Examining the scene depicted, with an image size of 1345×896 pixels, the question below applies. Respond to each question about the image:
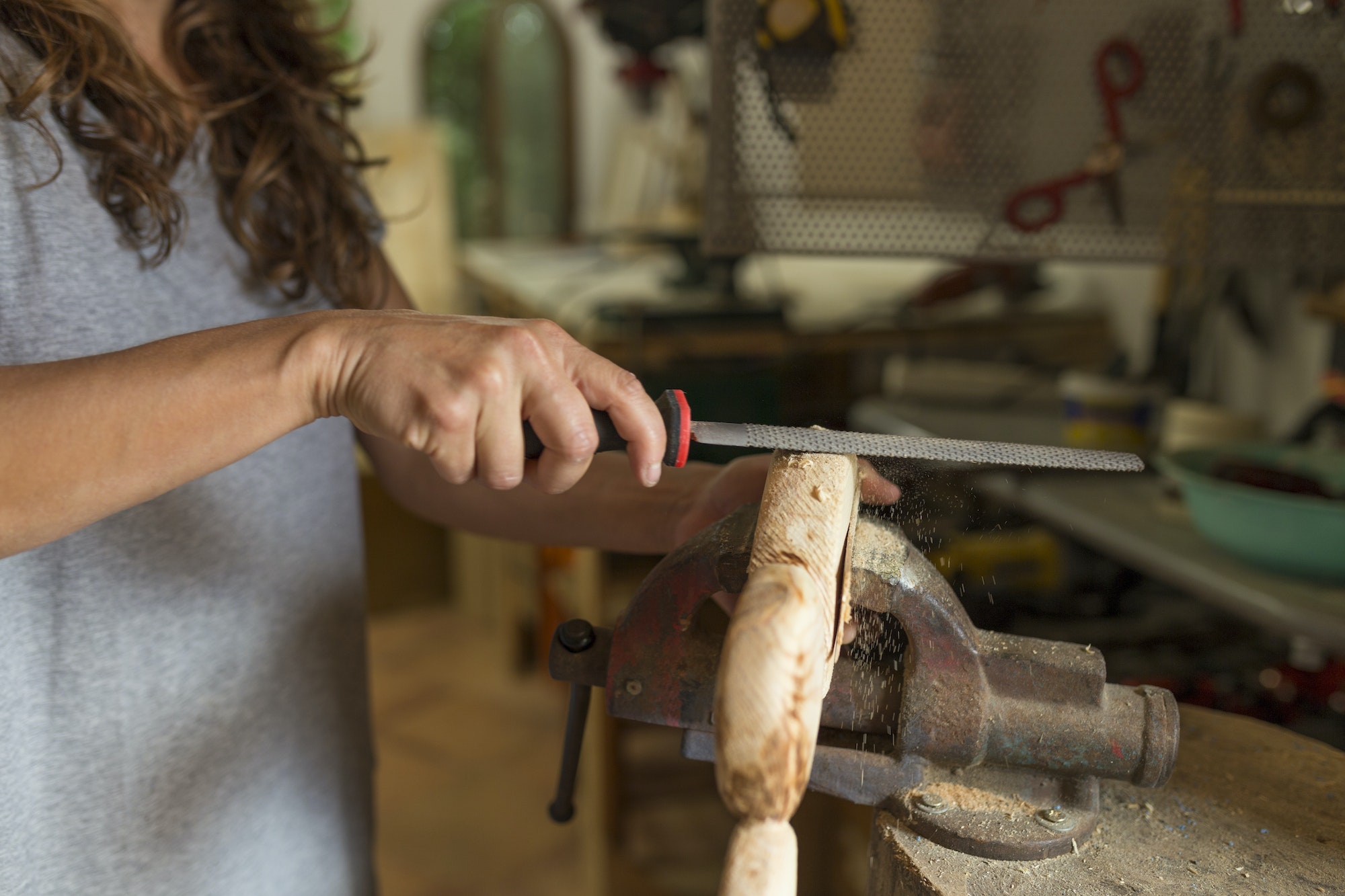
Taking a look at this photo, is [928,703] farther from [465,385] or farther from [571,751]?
[465,385]

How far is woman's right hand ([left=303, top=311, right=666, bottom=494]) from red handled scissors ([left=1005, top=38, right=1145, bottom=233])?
0.63m

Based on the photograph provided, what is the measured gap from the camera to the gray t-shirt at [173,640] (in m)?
0.73

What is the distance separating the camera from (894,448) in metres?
0.65

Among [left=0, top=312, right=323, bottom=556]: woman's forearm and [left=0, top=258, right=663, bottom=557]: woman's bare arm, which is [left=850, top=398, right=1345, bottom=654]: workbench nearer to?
[left=0, top=258, right=663, bottom=557]: woman's bare arm

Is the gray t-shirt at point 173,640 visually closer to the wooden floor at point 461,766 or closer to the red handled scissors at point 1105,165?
the red handled scissors at point 1105,165

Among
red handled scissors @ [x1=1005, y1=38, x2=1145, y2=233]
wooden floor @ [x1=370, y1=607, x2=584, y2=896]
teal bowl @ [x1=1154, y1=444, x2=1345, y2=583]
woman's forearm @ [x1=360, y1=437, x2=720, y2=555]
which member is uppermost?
red handled scissors @ [x1=1005, y1=38, x2=1145, y2=233]

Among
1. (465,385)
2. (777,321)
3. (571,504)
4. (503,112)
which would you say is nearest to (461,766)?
(777,321)

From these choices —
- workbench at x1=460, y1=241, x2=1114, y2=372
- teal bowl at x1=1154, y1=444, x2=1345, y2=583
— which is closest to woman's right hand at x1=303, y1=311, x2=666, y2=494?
teal bowl at x1=1154, y1=444, x2=1345, y2=583

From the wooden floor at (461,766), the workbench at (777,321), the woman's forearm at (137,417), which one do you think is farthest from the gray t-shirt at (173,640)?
the wooden floor at (461,766)

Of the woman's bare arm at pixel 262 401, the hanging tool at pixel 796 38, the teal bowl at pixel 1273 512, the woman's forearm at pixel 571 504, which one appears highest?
the hanging tool at pixel 796 38

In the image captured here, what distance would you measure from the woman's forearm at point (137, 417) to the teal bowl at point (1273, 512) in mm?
1168

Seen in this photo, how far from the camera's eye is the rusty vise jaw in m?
0.65

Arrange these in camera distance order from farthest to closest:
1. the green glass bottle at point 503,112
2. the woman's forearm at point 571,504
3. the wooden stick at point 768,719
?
the green glass bottle at point 503,112, the woman's forearm at point 571,504, the wooden stick at point 768,719

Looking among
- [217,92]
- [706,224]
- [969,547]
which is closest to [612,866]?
[969,547]
